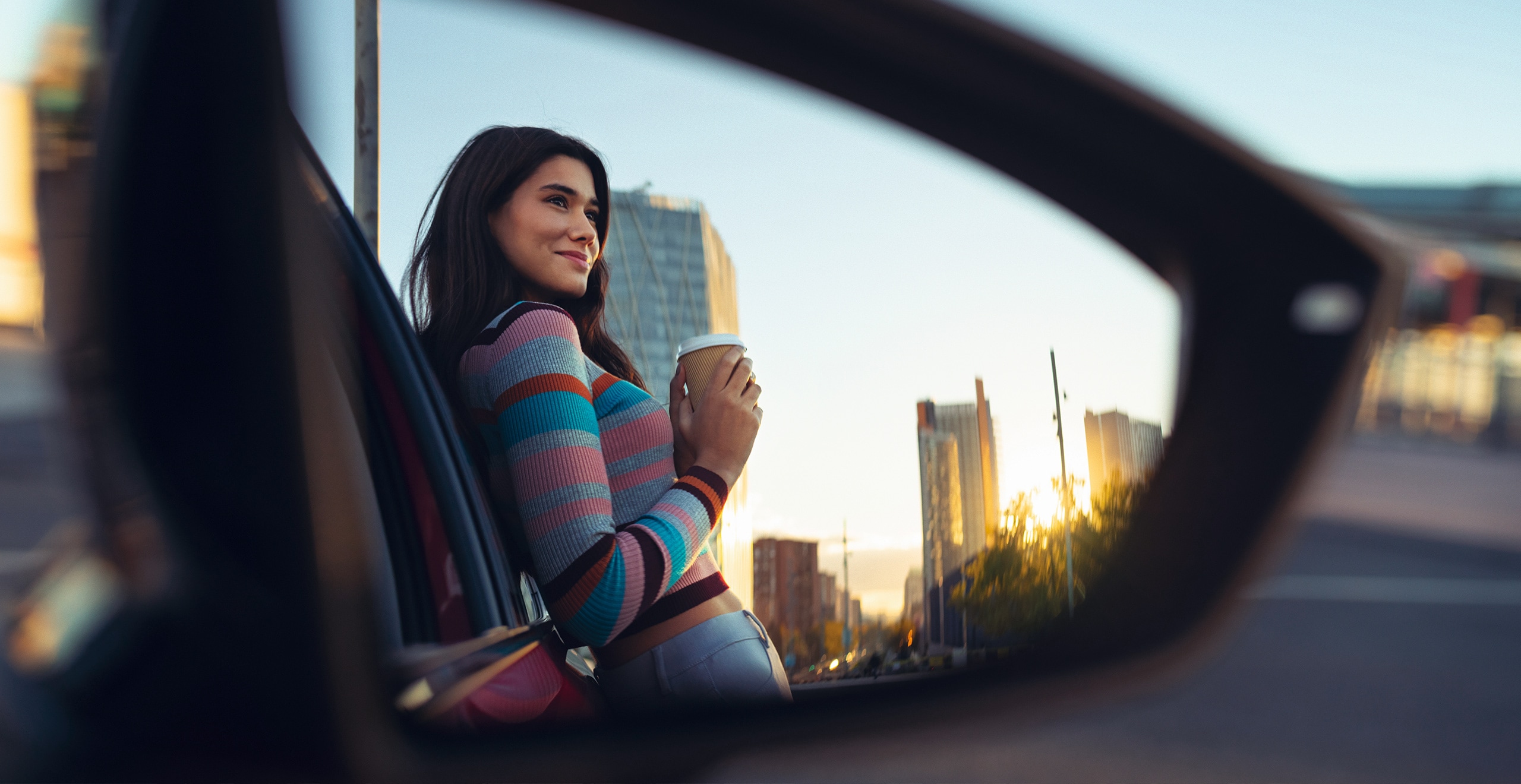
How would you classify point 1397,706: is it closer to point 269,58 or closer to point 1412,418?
point 269,58

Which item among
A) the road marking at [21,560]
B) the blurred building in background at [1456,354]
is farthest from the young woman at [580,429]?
the blurred building in background at [1456,354]

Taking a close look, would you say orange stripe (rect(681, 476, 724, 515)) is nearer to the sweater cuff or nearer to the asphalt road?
the sweater cuff

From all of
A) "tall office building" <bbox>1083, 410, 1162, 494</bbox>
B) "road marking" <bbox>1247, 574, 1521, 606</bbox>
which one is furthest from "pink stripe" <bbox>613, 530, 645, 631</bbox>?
"road marking" <bbox>1247, 574, 1521, 606</bbox>

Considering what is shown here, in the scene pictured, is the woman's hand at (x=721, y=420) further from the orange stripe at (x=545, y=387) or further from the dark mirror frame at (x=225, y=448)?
the dark mirror frame at (x=225, y=448)

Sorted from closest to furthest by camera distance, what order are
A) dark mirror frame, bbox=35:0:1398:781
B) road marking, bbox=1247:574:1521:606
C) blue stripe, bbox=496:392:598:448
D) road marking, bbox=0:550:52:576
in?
dark mirror frame, bbox=35:0:1398:781, road marking, bbox=0:550:52:576, blue stripe, bbox=496:392:598:448, road marking, bbox=1247:574:1521:606

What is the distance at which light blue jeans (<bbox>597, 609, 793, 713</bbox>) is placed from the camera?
45.9 inches

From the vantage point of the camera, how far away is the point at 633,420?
122 cm

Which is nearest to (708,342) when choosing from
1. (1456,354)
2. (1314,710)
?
(1314,710)

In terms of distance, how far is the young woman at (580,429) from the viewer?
115 centimetres

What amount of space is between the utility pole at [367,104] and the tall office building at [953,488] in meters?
0.59

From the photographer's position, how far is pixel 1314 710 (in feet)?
17.7

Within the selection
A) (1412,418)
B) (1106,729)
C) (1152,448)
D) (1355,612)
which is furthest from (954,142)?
(1412,418)

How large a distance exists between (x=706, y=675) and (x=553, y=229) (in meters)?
0.56

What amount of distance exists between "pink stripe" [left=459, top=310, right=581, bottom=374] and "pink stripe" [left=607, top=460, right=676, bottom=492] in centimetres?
17
